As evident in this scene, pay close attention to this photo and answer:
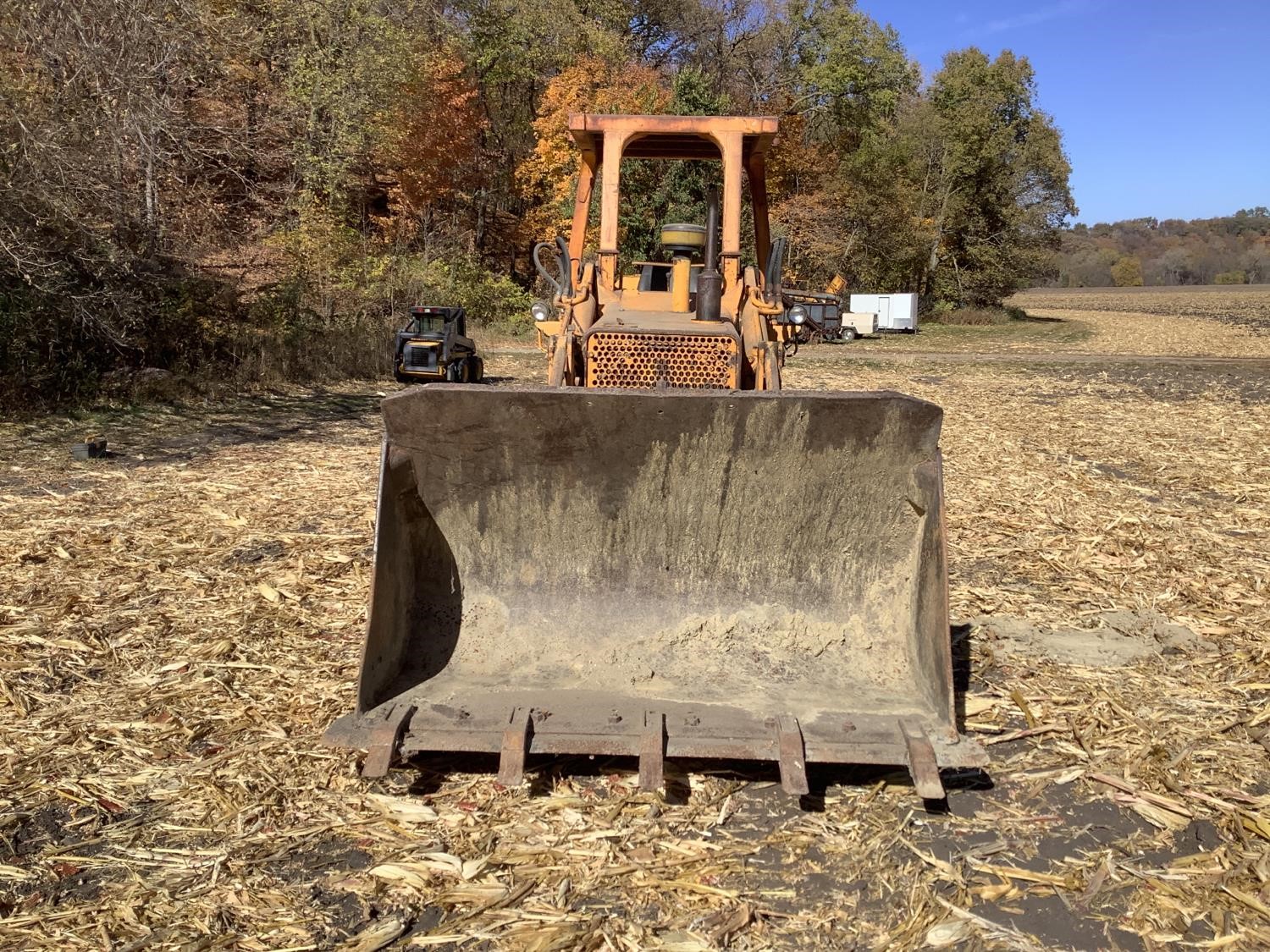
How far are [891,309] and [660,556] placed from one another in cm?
3346

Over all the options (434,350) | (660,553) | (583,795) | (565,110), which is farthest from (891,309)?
(583,795)

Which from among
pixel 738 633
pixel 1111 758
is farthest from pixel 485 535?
pixel 1111 758

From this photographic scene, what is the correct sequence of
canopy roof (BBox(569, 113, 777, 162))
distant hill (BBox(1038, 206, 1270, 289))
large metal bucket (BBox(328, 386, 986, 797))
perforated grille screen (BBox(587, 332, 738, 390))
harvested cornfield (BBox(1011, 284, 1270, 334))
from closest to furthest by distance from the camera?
large metal bucket (BBox(328, 386, 986, 797)), perforated grille screen (BBox(587, 332, 738, 390)), canopy roof (BBox(569, 113, 777, 162)), harvested cornfield (BBox(1011, 284, 1270, 334)), distant hill (BBox(1038, 206, 1270, 289))

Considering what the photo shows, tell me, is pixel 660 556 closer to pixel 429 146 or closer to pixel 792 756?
pixel 792 756

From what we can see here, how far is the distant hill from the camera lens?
342ft

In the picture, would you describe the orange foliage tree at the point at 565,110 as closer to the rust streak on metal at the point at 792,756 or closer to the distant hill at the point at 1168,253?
the rust streak on metal at the point at 792,756

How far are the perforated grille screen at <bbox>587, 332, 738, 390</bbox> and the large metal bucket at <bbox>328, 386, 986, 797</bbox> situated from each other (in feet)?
4.84

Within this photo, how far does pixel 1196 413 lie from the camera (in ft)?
42.7

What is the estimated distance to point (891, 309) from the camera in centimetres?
3553

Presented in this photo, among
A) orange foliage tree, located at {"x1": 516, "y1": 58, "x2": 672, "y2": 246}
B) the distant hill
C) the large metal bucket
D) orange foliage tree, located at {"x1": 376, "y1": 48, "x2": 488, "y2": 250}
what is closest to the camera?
the large metal bucket

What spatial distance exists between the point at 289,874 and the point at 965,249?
1791 inches

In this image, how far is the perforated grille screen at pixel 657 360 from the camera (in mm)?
5344

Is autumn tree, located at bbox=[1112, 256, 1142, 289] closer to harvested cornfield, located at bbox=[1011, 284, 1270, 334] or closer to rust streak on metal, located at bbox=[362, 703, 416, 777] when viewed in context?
harvested cornfield, located at bbox=[1011, 284, 1270, 334]

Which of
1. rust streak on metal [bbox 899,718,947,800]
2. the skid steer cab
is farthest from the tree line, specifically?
rust streak on metal [bbox 899,718,947,800]
